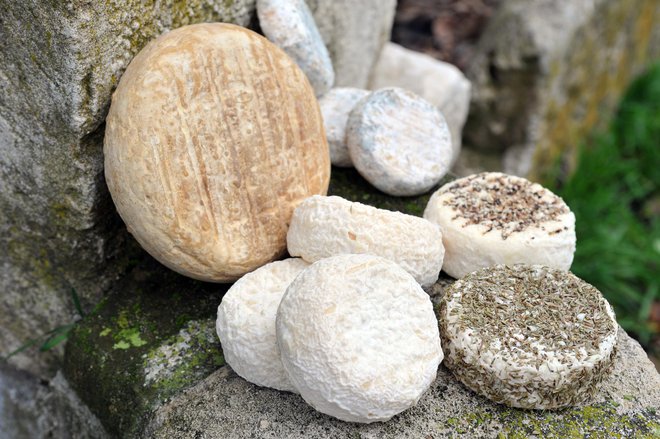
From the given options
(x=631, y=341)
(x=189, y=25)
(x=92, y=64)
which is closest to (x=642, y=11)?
(x=631, y=341)

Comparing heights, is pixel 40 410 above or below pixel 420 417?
below

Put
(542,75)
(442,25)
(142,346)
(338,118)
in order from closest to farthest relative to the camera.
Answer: (142,346)
(338,118)
(542,75)
(442,25)

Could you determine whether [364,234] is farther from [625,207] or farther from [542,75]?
[625,207]

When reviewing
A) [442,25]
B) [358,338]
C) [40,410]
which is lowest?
[40,410]

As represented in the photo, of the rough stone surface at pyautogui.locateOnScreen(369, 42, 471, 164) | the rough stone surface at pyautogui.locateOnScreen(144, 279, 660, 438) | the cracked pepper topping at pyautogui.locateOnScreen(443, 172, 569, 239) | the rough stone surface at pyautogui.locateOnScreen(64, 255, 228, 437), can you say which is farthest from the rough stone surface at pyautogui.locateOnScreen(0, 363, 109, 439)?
the rough stone surface at pyautogui.locateOnScreen(369, 42, 471, 164)

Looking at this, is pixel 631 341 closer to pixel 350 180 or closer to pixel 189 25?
pixel 350 180

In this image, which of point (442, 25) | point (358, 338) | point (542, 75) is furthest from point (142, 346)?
point (442, 25)

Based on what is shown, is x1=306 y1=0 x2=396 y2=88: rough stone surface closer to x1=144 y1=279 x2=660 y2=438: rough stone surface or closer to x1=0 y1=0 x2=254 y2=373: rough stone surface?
x1=0 y1=0 x2=254 y2=373: rough stone surface
